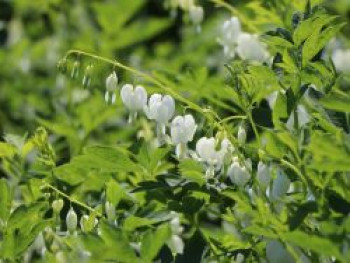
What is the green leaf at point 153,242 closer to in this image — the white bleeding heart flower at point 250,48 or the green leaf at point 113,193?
the green leaf at point 113,193

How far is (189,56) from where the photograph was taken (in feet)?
12.9

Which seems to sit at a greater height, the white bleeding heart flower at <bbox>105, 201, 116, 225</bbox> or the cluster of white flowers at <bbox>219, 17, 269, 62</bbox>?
the cluster of white flowers at <bbox>219, 17, 269, 62</bbox>

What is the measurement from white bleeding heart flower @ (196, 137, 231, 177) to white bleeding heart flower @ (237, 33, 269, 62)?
71cm

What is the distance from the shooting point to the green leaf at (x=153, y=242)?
1677 mm

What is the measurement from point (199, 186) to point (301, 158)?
0.84ft

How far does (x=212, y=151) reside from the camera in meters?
1.93

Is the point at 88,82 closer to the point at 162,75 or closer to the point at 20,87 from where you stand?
the point at 162,75

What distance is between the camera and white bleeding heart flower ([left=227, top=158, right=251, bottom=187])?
1.89 meters

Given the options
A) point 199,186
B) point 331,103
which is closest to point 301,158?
point 331,103

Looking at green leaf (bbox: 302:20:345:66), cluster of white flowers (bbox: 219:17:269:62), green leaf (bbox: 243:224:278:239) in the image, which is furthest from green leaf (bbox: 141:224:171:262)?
cluster of white flowers (bbox: 219:17:269:62)

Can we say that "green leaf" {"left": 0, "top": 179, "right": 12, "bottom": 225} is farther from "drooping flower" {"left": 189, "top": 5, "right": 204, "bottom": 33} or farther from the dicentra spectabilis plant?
"drooping flower" {"left": 189, "top": 5, "right": 204, "bottom": 33}

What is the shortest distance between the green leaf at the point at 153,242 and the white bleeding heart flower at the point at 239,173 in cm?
25

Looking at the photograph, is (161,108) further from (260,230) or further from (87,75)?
(260,230)

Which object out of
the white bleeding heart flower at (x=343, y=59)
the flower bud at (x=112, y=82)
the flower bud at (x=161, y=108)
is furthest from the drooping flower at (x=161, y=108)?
the white bleeding heart flower at (x=343, y=59)
